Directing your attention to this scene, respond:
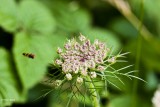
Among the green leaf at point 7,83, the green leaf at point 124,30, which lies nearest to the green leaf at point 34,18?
the green leaf at point 7,83

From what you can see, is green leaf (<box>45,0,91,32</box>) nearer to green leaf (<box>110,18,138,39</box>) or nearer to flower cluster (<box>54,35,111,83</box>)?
green leaf (<box>110,18,138,39</box>)

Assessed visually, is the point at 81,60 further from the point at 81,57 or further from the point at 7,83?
the point at 7,83

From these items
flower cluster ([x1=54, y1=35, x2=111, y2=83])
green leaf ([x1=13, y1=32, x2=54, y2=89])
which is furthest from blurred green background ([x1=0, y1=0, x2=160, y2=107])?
flower cluster ([x1=54, y1=35, x2=111, y2=83])

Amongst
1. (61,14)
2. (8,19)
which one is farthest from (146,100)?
(8,19)

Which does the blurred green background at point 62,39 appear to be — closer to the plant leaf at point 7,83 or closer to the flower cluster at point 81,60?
the plant leaf at point 7,83

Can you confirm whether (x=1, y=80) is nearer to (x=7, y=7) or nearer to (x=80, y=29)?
(x=7, y=7)

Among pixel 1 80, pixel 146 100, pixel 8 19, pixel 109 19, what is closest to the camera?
pixel 1 80

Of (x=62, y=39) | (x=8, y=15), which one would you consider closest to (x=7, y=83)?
(x=8, y=15)

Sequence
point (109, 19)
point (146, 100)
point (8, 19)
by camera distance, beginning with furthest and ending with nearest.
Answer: point (109, 19)
point (146, 100)
point (8, 19)
